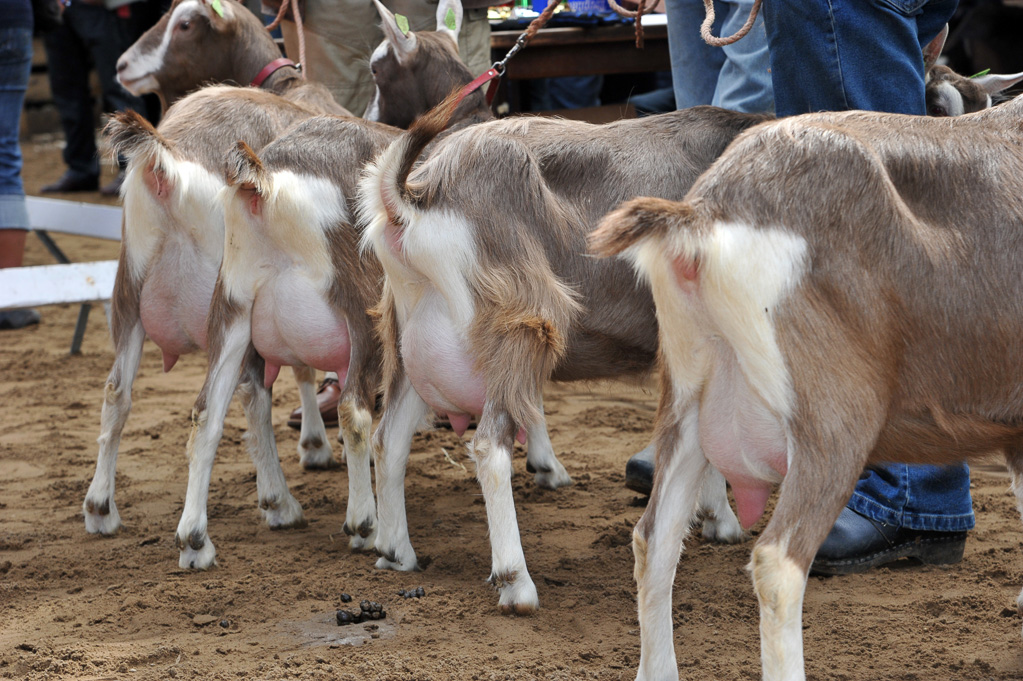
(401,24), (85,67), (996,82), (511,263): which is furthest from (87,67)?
(996,82)

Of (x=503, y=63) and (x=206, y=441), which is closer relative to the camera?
(x=206, y=441)

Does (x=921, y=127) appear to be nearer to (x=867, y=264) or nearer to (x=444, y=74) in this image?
(x=867, y=264)

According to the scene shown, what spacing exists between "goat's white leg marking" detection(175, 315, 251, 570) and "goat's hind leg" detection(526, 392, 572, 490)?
3.89ft

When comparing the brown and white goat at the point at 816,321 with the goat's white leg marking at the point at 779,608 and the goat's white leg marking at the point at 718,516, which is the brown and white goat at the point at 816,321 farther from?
the goat's white leg marking at the point at 718,516

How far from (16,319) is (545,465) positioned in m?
4.37

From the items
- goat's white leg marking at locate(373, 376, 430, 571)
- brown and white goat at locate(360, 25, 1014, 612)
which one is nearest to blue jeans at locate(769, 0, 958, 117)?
brown and white goat at locate(360, 25, 1014, 612)

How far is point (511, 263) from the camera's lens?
2988mm

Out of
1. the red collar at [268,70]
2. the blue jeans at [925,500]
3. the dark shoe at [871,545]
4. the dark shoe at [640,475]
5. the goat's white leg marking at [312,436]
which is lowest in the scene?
the goat's white leg marking at [312,436]

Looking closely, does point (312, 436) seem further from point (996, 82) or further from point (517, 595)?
point (996, 82)

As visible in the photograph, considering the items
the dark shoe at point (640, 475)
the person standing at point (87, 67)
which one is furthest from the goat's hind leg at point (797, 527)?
the person standing at point (87, 67)

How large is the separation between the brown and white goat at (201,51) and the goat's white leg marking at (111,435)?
1.55 metres

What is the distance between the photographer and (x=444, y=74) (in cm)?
432

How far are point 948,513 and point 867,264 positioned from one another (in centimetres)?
129

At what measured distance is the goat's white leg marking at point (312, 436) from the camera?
4.42 metres
